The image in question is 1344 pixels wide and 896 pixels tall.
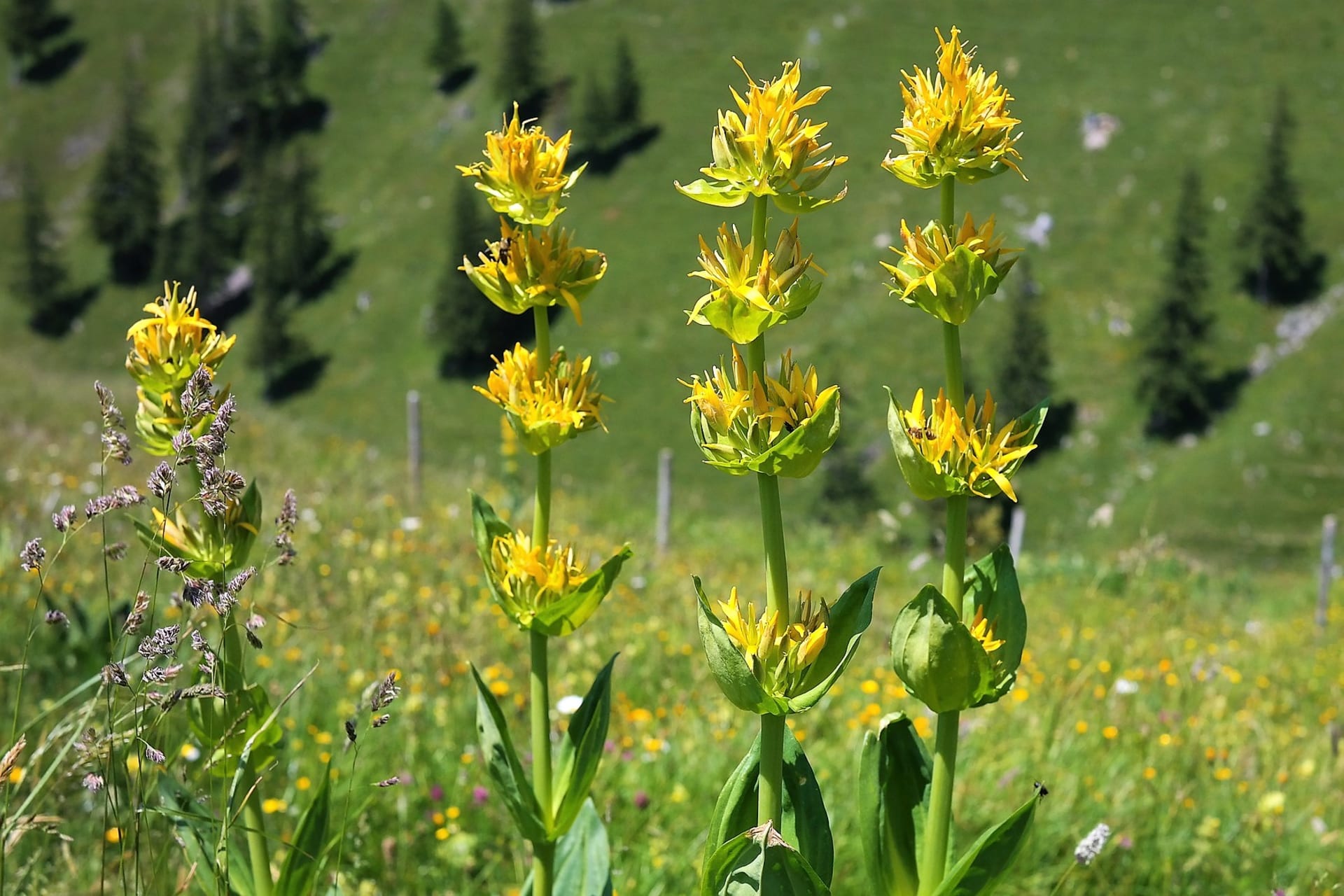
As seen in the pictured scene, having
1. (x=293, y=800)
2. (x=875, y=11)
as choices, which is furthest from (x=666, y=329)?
(x=293, y=800)

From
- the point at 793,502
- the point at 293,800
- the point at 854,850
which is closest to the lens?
the point at 854,850

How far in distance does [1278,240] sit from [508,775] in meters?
63.5

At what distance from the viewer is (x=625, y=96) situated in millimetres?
76750

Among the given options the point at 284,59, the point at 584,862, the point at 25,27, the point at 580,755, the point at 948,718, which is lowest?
the point at 584,862

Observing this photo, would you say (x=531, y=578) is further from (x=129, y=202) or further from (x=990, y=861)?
(x=129, y=202)

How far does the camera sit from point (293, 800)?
12.5 feet

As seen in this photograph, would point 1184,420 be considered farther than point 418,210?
No

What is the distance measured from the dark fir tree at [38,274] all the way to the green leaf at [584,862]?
9403cm

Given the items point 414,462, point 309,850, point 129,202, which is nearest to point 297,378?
point 129,202

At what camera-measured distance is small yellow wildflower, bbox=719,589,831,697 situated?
1825 mm

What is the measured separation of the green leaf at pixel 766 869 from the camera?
169 cm

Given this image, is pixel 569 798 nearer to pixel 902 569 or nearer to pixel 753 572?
pixel 753 572

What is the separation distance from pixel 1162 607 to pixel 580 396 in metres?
8.81

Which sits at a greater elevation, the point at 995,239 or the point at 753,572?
the point at 995,239
